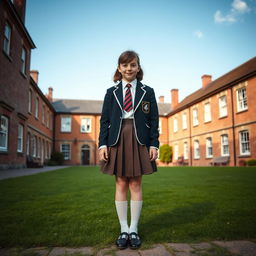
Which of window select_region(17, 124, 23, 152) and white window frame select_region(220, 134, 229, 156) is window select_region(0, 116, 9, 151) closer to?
window select_region(17, 124, 23, 152)

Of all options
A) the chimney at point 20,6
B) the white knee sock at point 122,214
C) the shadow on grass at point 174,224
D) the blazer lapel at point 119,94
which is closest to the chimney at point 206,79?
the chimney at point 20,6

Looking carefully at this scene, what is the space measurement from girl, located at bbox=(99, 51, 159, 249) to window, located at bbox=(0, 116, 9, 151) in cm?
1130

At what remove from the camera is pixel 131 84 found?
271 cm

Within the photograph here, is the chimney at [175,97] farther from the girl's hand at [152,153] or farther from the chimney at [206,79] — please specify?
the girl's hand at [152,153]

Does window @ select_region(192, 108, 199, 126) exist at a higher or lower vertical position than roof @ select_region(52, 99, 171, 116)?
lower

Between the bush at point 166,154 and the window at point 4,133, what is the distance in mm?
20577

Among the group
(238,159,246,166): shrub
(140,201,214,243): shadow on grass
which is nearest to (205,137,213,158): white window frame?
(238,159,246,166): shrub

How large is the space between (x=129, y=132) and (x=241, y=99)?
720 inches

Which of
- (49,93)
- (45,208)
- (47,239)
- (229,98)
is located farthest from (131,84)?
(49,93)

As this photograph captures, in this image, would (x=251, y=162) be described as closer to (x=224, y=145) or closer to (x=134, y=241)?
(x=224, y=145)

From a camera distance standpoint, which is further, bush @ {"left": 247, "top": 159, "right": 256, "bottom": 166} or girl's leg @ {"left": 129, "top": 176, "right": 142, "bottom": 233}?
bush @ {"left": 247, "top": 159, "right": 256, "bottom": 166}

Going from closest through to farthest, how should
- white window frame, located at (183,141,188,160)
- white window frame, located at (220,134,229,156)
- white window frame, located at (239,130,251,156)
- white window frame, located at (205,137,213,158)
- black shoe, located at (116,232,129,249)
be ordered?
black shoe, located at (116,232,129,249), white window frame, located at (239,130,251,156), white window frame, located at (220,134,229,156), white window frame, located at (205,137,213,158), white window frame, located at (183,141,188,160)

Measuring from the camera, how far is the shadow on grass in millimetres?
2430

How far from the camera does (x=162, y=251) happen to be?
81.0 inches
